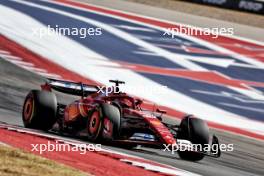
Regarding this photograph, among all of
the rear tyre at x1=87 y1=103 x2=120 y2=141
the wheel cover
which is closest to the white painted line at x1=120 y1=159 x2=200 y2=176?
the rear tyre at x1=87 y1=103 x2=120 y2=141

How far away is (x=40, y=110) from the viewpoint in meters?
12.1

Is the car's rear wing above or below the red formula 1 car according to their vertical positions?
above

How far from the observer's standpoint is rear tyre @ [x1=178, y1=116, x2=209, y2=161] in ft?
38.2

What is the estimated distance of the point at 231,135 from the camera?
17.6 meters

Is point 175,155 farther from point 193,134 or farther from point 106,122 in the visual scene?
point 106,122

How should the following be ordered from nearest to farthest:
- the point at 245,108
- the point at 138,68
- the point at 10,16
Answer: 1. the point at 245,108
2. the point at 138,68
3. the point at 10,16

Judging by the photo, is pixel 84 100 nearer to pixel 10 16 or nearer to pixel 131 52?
pixel 131 52

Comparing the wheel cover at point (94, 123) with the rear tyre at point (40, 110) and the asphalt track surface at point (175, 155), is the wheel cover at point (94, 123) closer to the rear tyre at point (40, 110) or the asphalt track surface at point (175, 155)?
the asphalt track surface at point (175, 155)

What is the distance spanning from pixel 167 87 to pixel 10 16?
7.95m

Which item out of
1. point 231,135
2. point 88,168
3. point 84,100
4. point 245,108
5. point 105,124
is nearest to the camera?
point 88,168

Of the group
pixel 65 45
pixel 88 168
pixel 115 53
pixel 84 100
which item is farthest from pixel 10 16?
pixel 88 168

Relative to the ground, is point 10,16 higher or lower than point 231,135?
higher

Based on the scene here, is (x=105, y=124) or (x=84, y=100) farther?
(x=84, y=100)

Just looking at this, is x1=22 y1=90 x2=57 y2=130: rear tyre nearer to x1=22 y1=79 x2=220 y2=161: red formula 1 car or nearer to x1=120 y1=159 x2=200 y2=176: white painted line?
x1=22 y1=79 x2=220 y2=161: red formula 1 car
